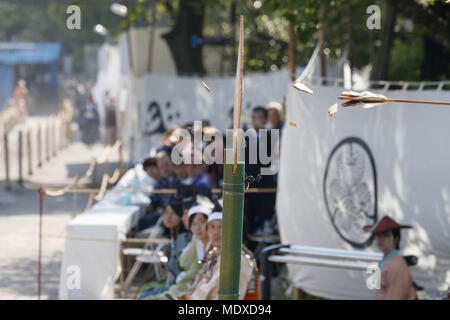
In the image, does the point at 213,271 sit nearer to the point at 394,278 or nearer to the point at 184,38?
the point at 394,278

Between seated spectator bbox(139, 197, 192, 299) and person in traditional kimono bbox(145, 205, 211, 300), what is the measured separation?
393 mm

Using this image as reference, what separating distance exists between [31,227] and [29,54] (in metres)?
46.4

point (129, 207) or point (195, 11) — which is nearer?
point (129, 207)

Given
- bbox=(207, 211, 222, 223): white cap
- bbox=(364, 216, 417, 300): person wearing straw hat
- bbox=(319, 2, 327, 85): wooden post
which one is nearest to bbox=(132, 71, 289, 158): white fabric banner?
bbox=(319, 2, 327, 85): wooden post

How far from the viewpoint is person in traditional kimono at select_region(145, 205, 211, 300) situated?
7.30 metres

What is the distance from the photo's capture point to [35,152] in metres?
27.8

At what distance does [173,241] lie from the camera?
852cm

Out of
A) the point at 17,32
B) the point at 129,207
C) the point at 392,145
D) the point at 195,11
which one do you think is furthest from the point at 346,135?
the point at 17,32

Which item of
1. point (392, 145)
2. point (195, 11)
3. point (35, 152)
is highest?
point (195, 11)

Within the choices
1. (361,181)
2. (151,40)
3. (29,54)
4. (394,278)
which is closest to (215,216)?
(394,278)

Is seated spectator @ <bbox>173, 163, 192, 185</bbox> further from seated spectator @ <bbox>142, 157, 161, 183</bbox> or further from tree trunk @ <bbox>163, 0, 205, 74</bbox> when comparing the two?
tree trunk @ <bbox>163, 0, 205, 74</bbox>

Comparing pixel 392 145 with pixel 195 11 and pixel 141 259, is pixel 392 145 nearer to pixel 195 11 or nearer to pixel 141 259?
pixel 141 259

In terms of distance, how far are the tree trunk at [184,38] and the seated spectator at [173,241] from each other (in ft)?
41.0
